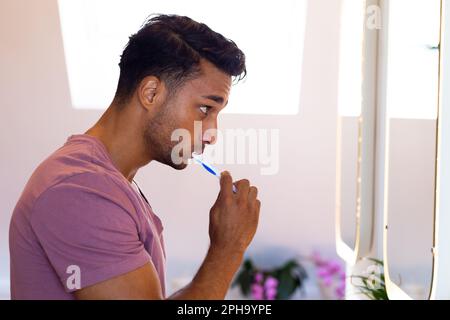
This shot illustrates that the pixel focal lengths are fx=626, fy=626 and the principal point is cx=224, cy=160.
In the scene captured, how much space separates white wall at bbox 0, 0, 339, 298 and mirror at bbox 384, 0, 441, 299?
1.03 feet

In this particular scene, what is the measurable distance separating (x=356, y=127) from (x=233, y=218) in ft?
2.68

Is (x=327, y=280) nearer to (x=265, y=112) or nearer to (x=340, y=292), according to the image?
(x=340, y=292)

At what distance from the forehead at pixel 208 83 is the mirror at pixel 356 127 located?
2.18 ft

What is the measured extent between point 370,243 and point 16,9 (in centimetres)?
95

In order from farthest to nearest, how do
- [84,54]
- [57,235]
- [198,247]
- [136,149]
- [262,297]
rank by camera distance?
[262,297]
[198,247]
[84,54]
[136,149]
[57,235]

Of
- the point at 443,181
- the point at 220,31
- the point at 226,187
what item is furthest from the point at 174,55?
the point at 220,31

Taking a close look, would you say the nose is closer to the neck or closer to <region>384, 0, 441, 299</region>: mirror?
the neck

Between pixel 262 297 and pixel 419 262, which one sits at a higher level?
pixel 419 262

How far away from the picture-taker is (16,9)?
136 centimetres

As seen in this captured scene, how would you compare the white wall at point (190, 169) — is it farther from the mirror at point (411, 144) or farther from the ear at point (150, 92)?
the ear at point (150, 92)

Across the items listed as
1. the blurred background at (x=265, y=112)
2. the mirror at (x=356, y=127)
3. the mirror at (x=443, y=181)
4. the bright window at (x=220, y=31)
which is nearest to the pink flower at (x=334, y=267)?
the blurred background at (x=265, y=112)

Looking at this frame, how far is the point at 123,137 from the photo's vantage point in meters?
0.74
